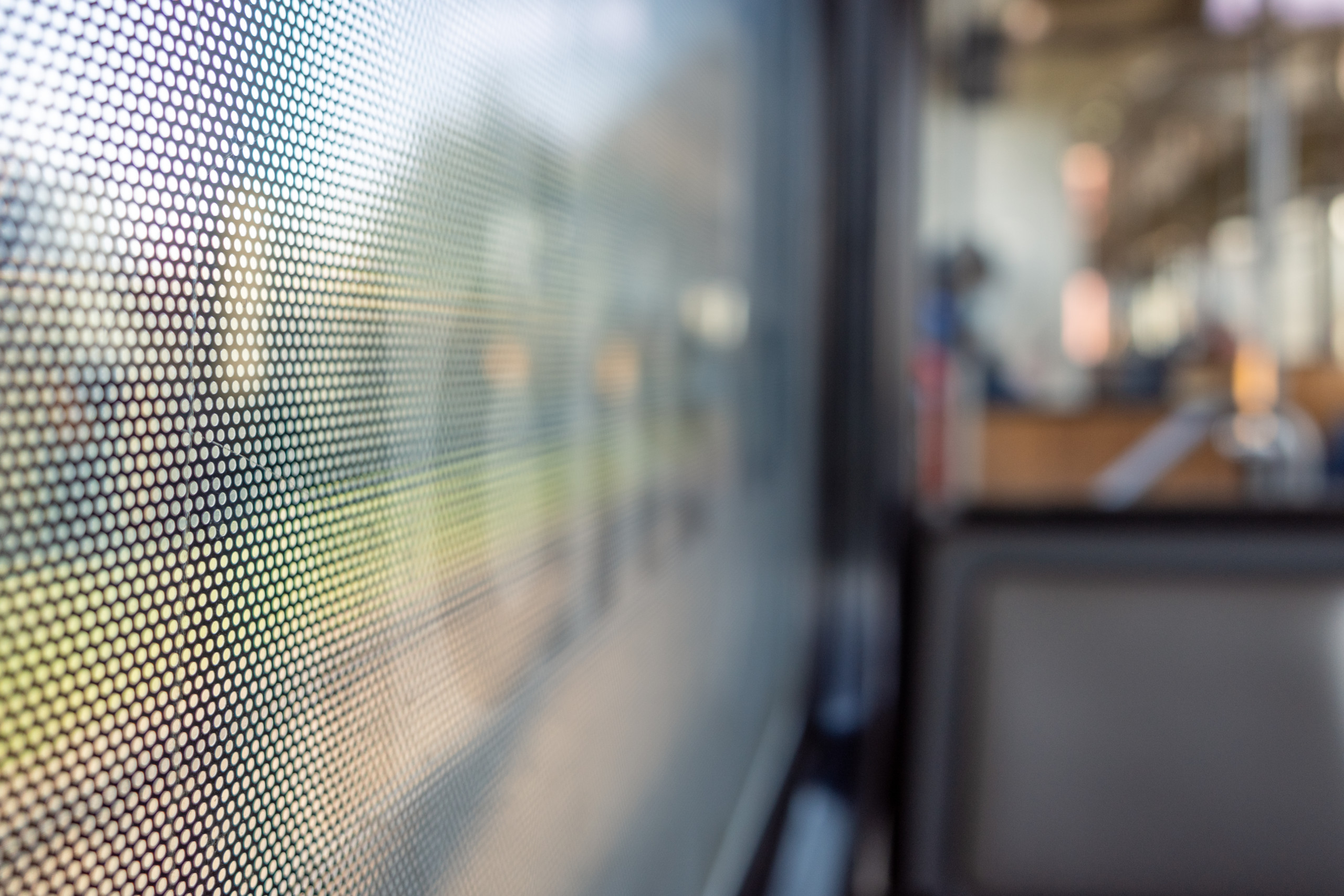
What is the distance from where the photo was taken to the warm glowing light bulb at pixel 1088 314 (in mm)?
6887

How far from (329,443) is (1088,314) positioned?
326 inches

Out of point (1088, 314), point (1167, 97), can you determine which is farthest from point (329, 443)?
point (1088, 314)

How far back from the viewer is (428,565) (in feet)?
1.11

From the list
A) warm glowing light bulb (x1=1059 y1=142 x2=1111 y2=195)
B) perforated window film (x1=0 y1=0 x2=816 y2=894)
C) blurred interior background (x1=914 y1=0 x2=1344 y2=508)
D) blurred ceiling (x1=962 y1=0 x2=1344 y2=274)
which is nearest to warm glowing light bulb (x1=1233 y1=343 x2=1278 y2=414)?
blurred interior background (x1=914 y1=0 x2=1344 y2=508)

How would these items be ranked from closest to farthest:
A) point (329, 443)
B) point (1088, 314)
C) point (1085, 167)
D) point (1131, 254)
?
1. point (329, 443)
2. point (1085, 167)
3. point (1088, 314)
4. point (1131, 254)

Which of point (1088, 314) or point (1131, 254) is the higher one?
point (1131, 254)

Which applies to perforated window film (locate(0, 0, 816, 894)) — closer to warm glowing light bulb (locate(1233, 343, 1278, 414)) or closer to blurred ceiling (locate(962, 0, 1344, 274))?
warm glowing light bulb (locate(1233, 343, 1278, 414))

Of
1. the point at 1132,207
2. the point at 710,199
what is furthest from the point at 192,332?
the point at 1132,207

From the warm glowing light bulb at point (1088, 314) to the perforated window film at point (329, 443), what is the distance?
21.5ft

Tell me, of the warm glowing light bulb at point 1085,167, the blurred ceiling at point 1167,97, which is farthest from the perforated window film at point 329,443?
the warm glowing light bulb at point 1085,167

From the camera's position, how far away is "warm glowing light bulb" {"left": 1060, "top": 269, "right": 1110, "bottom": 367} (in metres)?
6.89

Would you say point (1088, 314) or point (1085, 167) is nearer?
point (1085, 167)

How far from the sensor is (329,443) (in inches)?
10.6

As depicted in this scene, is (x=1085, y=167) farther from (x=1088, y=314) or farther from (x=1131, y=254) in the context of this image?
(x=1131, y=254)
